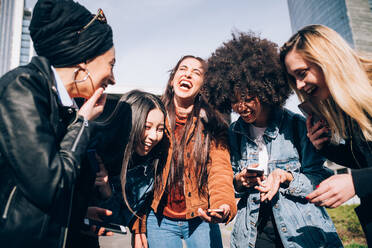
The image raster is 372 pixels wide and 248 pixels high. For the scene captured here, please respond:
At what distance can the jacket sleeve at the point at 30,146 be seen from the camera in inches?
42.8

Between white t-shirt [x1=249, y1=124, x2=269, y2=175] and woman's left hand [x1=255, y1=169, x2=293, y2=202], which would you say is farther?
white t-shirt [x1=249, y1=124, x2=269, y2=175]

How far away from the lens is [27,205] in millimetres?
1120

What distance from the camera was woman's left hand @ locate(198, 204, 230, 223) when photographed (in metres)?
1.99

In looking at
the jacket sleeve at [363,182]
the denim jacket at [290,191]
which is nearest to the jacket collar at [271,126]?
the denim jacket at [290,191]

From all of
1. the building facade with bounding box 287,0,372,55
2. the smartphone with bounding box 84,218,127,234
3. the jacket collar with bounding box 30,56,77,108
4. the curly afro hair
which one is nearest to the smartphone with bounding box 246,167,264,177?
the curly afro hair

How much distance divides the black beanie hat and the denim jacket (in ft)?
5.23

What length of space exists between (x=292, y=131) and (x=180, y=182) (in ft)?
4.00

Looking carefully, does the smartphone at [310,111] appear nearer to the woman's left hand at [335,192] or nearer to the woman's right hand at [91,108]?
the woman's left hand at [335,192]

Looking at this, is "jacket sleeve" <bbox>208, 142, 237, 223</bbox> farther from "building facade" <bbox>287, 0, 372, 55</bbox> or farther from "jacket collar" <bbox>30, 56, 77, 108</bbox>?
"building facade" <bbox>287, 0, 372, 55</bbox>

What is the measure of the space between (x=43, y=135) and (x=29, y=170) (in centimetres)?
17

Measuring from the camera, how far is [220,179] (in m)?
2.24

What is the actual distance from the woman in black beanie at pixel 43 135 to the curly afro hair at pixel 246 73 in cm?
139

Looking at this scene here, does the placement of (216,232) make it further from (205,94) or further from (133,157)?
(205,94)

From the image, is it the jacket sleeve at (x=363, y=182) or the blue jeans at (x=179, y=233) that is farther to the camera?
the blue jeans at (x=179, y=233)
